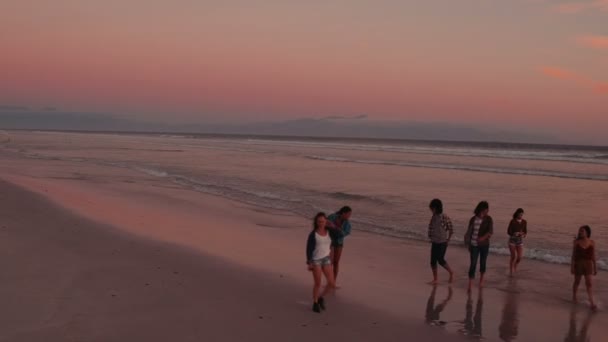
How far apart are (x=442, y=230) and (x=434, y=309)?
5.47 ft

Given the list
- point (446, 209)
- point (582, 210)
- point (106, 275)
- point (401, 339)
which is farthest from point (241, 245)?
point (582, 210)

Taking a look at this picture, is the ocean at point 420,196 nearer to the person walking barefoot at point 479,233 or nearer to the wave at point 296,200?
the wave at point 296,200

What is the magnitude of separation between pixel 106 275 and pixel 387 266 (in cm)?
563

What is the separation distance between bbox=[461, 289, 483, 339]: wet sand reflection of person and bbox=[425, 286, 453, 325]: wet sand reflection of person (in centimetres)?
33

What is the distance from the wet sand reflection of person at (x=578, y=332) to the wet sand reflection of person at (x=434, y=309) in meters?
1.73

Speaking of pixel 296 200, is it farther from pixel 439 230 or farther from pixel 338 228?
pixel 338 228

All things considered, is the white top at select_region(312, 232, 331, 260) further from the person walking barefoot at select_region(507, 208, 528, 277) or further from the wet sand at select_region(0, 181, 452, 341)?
the person walking barefoot at select_region(507, 208, 528, 277)

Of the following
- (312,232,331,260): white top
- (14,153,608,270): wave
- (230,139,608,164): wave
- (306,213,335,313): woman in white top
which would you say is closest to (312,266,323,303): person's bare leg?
(306,213,335,313): woman in white top

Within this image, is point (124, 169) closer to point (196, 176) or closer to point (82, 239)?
point (196, 176)

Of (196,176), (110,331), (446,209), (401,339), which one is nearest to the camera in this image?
(110,331)

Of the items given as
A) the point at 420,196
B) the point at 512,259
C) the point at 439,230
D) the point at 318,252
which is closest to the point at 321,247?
the point at 318,252

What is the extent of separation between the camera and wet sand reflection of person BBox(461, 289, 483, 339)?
7.52 metres

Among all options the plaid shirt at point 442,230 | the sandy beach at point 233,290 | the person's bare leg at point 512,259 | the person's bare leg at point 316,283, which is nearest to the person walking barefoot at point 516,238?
the person's bare leg at point 512,259

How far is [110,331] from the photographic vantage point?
641cm
